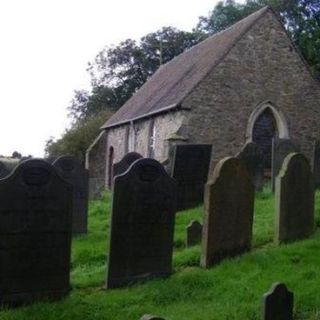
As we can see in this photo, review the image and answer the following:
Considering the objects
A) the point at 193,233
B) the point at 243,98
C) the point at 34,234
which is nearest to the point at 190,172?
the point at 193,233

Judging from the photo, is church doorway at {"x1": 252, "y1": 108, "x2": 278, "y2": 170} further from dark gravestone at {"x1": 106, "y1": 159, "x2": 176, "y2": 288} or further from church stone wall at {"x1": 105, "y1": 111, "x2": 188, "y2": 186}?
dark gravestone at {"x1": 106, "y1": 159, "x2": 176, "y2": 288}

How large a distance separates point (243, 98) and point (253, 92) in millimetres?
569

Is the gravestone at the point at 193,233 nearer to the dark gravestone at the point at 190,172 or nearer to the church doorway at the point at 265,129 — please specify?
the dark gravestone at the point at 190,172

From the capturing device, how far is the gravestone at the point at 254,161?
46.6ft

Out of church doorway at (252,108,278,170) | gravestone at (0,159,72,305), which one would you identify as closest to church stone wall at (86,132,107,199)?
church doorway at (252,108,278,170)

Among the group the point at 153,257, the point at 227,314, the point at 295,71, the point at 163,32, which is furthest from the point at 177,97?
the point at 163,32

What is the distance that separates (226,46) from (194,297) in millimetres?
18228

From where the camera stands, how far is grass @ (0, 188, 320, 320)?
647cm

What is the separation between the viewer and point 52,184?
7098 millimetres

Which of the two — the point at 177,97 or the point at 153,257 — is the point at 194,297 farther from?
the point at 177,97

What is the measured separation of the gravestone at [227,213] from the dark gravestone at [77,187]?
4022 millimetres

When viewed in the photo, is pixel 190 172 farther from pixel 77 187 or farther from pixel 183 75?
pixel 183 75

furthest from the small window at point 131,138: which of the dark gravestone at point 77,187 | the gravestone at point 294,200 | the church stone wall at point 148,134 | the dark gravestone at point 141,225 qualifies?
the dark gravestone at point 141,225

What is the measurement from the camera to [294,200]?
927cm
